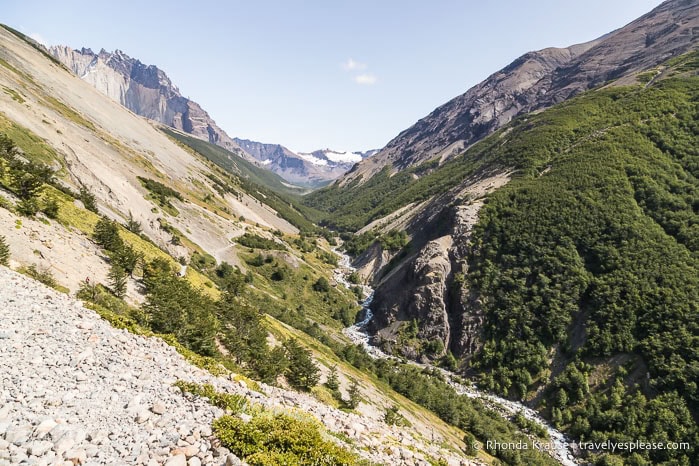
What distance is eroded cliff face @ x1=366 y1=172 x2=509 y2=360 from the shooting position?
2926 inches

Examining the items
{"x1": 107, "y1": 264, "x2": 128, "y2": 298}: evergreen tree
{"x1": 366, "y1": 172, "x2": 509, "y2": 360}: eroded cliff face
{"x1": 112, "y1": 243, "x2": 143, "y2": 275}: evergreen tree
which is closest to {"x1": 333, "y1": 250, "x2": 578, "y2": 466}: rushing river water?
{"x1": 366, "y1": 172, "x2": 509, "y2": 360}: eroded cliff face

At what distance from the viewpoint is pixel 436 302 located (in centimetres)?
7900

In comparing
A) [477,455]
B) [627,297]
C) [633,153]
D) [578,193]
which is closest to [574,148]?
[633,153]

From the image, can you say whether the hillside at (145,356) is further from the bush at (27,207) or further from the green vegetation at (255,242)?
the green vegetation at (255,242)

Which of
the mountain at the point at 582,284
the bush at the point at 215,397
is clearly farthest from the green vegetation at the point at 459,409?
the bush at the point at 215,397

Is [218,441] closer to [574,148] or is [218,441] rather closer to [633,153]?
[633,153]

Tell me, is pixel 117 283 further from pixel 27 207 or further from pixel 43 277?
pixel 27 207

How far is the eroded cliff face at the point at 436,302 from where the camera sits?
244 feet

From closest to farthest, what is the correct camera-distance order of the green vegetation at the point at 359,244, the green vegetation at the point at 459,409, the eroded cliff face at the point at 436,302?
the green vegetation at the point at 459,409
the eroded cliff face at the point at 436,302
the green vegetation at the point at 359,244

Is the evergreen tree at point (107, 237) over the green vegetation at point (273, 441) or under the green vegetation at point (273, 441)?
over

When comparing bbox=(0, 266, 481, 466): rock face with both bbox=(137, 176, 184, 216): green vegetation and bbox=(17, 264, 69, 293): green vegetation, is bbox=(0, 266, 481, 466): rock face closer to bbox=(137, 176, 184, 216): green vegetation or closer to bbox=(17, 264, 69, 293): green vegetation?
bbox=(17, 264, 69, 293): green vegetation

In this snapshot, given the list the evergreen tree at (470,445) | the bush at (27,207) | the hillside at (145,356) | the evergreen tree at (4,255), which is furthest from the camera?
the evergreen tree at (470,445)

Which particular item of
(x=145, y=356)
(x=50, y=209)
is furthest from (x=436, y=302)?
(x=145, y=356)

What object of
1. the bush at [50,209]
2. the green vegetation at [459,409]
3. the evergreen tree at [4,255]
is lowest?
the green vegetation at [459,409]
